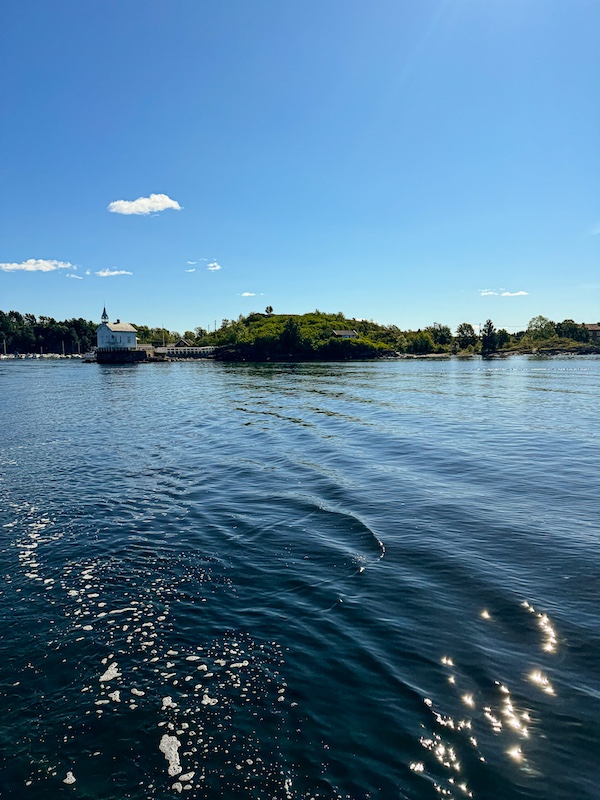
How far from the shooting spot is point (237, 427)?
120 ft

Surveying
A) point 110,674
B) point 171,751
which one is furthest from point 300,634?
point 110,674

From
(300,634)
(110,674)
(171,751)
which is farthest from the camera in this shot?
(300,634)

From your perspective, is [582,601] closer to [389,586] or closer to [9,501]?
[389,586]

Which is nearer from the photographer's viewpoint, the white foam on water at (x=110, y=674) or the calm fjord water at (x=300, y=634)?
the calm fjord water at (x=300, y=634)

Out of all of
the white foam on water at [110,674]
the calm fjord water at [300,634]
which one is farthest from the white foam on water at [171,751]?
the white foam on water at [110,674]

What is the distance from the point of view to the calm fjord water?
6.27 meters

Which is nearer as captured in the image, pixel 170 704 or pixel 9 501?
pixel 170 704

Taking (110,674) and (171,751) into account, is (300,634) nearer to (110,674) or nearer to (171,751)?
(171,751)

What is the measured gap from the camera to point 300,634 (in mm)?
9211

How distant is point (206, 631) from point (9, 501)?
506 inches

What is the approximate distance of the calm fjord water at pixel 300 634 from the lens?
20.6ft

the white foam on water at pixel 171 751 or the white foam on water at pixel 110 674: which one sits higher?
the white foam on water at pixel 110 674

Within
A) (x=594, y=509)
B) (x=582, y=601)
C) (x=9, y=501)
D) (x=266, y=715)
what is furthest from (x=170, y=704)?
(x=594, y=509)

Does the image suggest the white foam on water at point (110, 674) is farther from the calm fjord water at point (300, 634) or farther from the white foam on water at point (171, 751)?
the white foam on water at point (171, 751)
